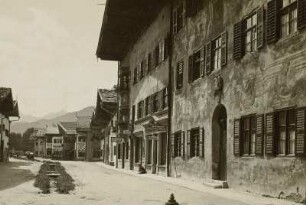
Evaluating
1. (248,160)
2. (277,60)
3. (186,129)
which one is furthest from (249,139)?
(186,129)

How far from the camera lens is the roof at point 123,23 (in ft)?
94.1

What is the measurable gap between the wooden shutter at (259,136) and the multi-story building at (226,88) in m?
0.03

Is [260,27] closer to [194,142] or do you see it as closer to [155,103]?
[194,142]

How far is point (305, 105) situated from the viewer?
12289 mm

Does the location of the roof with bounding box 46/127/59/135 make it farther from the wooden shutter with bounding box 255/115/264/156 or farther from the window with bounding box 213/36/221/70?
the wooden shutter with bounding box 255/115/264/156

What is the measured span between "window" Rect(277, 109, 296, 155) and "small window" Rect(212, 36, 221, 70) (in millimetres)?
5333

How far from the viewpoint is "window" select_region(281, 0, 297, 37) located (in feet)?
43.5

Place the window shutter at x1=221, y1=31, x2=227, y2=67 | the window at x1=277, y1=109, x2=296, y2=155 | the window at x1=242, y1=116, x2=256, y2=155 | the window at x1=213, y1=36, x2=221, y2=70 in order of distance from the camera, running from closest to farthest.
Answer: the window at x1=277, y1=109, x2=296, y2=155, the window at x1=242, y1=116, x2=256, y2=155, the window shutter at x1=221, y1=31, x2=227, y2=67, the window at x1=213, y1=36, x2=221, y2=70

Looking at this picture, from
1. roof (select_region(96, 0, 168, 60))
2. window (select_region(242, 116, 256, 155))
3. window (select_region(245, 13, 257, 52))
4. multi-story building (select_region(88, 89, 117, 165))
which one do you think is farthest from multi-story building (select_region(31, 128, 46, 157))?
window (select_region(245, 13, 257, 52))

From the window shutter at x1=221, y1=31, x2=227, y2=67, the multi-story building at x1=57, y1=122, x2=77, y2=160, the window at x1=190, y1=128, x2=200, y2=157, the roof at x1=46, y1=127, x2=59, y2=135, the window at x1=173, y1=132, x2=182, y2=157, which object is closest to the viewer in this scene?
the window shutter at x1=221, y1=31, x2=227, y2=67

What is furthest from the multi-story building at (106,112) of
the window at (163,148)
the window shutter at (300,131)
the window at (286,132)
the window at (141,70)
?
the window shutter at (300,131)

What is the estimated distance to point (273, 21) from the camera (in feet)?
Answer: 45.9

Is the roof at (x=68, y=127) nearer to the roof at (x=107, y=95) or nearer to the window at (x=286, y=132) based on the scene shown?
the roof at (x=107, y=95)

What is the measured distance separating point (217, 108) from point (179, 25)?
697 cm
